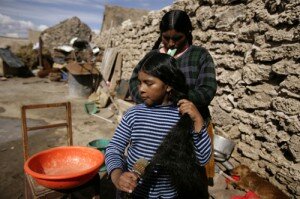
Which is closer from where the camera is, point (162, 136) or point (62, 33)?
point (162, 136)

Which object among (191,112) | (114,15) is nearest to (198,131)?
(191,112)

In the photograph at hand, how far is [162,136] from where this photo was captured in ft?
4.87

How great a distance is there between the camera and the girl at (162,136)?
1.42 meters

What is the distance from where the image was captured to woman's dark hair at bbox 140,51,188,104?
148 cm

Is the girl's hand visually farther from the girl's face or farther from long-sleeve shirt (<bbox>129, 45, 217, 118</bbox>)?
long-sleeve shirt (<bbox>129, 45, 217, 118</bbox>)

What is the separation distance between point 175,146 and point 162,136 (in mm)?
113

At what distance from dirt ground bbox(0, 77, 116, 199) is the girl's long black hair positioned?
2599 mm

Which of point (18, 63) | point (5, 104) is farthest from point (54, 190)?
point (18, 63)

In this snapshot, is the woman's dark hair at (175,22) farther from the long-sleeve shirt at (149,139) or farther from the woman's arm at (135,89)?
the long-sleeve shirt at (149,139)

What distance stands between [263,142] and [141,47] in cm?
513

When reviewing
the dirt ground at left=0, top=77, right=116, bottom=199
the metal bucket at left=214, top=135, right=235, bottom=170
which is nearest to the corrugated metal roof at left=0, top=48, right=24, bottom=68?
the dirt ground at left=0, top=77, right=116, bottom=199

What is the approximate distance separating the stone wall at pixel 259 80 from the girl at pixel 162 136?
1937mm

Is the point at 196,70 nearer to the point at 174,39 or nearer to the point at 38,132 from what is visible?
the point at 174,39

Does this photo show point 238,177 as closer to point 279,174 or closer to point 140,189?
point 279,174
